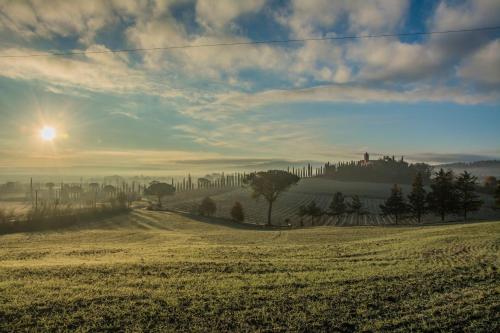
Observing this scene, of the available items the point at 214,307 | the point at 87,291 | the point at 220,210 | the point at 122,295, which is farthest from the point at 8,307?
the point at 220,210

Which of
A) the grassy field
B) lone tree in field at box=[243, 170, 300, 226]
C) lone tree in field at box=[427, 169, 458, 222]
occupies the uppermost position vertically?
lone tree in field at box=[243, 170, 300, 226]

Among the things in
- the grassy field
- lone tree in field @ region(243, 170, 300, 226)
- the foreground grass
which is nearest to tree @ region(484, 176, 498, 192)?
the grassy field

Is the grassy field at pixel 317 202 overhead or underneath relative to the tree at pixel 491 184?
underneath

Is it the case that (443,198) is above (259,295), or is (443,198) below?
below

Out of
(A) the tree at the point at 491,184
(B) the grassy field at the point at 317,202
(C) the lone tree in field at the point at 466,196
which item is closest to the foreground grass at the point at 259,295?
(C) the lone tree in field at the point at 466,196

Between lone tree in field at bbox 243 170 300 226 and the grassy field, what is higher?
lone tree in field at bbox 243 170 300 226

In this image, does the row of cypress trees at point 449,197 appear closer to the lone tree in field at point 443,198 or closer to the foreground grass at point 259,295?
the lone tree in field at point 443,198

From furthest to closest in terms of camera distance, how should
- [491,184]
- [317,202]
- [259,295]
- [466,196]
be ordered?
[491,184], [317,202], [466,196], [259,295]

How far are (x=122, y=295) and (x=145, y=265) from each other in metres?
5.13

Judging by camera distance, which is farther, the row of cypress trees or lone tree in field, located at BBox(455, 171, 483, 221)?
lone tree in field, located at BBox(455, 171, 483, 221)

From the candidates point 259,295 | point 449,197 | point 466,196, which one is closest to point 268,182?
point 449,197

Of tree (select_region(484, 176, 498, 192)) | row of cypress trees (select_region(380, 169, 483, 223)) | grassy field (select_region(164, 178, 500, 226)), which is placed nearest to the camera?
row of cypress trees (select_region(380, 169, 483, 223))

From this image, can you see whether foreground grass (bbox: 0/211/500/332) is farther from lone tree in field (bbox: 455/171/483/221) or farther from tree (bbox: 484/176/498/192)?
tree (bbox: 484/176/498/192)

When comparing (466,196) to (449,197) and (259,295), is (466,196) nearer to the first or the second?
(449,197)
